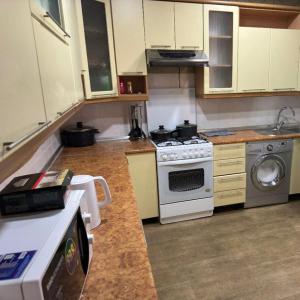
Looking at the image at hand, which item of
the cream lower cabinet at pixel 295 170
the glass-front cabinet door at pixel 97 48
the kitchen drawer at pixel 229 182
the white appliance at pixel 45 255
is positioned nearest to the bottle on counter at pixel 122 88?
the glass-front cabinet door at pixel 97 48

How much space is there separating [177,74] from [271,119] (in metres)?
1.49

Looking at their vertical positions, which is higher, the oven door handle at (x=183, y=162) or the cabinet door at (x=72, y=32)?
the cabinet door at (x=72, y=32)

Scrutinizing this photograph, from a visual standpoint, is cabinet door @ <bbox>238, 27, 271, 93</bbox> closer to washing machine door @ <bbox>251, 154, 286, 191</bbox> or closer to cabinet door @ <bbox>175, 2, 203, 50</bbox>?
cabinet door @ <bbox>175, 2, 203, 50</bbox>

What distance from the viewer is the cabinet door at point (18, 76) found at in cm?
58

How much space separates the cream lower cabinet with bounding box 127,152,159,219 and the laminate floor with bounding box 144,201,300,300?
0.22 m

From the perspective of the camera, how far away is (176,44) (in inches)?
98.4

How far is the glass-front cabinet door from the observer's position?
2211 mm

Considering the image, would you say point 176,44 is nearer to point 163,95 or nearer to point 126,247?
point 163,95

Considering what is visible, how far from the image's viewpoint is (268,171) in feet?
9.69

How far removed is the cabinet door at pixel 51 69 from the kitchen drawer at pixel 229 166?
1868 mm

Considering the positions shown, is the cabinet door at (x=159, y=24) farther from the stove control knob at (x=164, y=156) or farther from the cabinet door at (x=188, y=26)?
the stove control knob at (x=164, y=156)

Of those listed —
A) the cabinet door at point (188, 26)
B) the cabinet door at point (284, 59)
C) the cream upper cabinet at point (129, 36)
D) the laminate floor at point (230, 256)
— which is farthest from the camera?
the cabinet door at point (284, 59)

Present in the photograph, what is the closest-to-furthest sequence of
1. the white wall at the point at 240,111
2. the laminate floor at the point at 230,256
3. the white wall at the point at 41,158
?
the white wall at the point at 41,158 < the laminate floor at the point at 230,256 < the white wall at the point at 240,111

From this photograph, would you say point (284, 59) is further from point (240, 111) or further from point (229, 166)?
point (229, 166)
